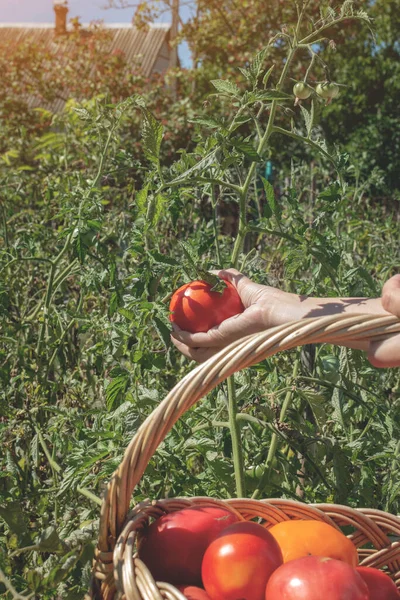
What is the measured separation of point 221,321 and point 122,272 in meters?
0.92

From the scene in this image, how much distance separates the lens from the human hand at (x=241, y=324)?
1.57 m

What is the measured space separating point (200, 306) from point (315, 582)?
25.1 inches

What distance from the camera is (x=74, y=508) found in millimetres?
1726

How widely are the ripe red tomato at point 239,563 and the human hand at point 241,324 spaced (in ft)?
1.52

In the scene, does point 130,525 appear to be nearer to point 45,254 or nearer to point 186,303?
point 186,303

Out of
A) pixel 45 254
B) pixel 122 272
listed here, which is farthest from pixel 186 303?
pixel 45 254

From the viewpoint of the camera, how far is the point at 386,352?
1278 mm

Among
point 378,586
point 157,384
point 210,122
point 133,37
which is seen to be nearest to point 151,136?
point 210,122

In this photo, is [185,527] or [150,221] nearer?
[185,527]

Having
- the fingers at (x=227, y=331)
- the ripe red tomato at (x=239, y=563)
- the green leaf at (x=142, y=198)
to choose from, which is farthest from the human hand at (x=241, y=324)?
the ripe red tomato at (x=239, y=563)

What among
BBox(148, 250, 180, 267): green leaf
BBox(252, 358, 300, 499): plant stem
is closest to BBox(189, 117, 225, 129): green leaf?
BBox(148, 250, 180, 267): green leaf

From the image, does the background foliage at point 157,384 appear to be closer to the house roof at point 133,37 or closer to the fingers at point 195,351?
the fingers at point 195,351

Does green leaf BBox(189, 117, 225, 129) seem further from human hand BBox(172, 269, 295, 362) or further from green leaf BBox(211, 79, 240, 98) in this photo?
human hand BBox(172, 269, 295, 362)

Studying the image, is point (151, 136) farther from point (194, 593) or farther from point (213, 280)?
point (194, 593)
